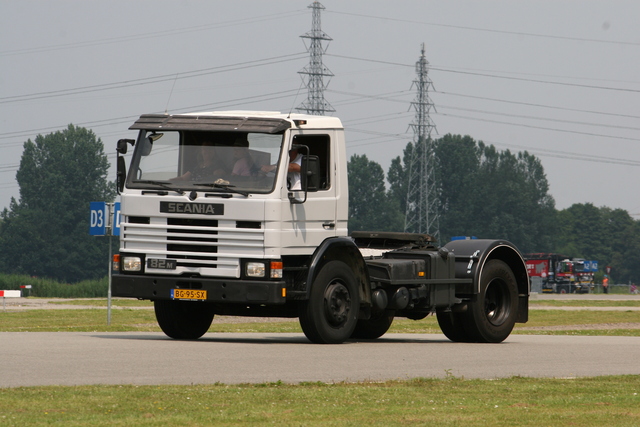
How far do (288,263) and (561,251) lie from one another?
521 feet

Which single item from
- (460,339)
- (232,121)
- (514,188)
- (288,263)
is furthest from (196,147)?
(514,188)

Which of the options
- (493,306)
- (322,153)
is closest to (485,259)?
(493,306)

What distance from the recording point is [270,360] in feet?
42.6

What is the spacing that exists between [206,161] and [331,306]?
2612 mm

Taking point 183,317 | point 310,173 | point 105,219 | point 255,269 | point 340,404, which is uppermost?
point 310,173

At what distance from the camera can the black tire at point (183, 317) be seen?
16609mm

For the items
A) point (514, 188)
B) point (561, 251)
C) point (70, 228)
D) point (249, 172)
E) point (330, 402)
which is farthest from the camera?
point (561, 251)

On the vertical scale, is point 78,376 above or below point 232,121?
below

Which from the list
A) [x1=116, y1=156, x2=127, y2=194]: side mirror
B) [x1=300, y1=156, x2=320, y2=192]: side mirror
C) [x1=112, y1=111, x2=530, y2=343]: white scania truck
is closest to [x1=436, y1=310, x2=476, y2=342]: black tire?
[x1=112, y1=111, x2=530, y2=343]: white scania truck

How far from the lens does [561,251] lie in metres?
170

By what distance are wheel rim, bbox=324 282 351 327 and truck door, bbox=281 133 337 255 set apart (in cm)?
63

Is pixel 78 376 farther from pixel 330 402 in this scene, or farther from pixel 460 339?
pixel 460 339

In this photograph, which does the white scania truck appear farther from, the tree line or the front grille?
the tree line

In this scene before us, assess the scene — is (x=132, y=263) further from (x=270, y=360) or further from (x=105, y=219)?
(x=105, y=219)
